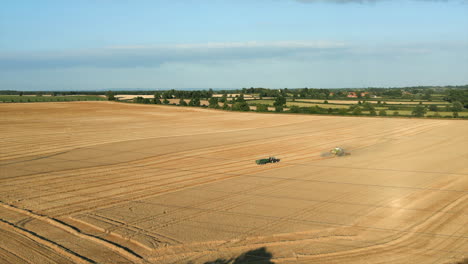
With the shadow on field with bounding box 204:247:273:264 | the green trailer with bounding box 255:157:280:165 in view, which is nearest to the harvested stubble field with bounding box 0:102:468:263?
the shadow on field with bounding box 204:247:273:264

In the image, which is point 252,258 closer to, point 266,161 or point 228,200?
point 228,200

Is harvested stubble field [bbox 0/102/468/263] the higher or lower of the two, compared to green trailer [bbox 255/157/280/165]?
lower

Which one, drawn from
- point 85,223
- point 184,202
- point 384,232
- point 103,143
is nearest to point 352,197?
point 384,232

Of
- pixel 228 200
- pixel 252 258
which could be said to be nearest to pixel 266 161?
pixel 228 200

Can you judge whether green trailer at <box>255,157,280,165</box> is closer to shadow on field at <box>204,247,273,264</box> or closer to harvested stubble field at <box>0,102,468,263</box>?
harvested stubble field at <box>0,102,468,263</box>

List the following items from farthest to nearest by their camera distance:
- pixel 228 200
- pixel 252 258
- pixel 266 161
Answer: pixel 266 161 → pixel 228 200 → pixel 252 258

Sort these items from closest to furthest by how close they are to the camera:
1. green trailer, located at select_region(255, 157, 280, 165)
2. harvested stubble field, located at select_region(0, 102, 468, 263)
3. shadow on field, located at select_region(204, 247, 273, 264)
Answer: shadow on field, located at select_region(204, 247, 273, 264) → harvested stubble field, located at select_region(0, 102, 468, 263) → green trailer, located at select_region(255, 157, 280, 165)
